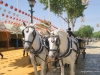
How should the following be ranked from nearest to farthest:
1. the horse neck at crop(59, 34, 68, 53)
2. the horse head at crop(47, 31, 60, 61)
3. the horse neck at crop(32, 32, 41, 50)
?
1. the horse head at crop(47, 31, 60, 61)
2. the horse neck at crop(59, 34, 68, 53)
3. the horse neck at crop(32, 32, 41, 50)

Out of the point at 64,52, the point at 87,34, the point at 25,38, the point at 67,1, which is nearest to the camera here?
the point at 25,38

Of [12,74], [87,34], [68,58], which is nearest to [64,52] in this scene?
[68,58]

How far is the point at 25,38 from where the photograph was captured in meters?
5.55

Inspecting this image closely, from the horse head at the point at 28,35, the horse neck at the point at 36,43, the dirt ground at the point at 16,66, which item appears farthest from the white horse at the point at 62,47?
the dirt ground at the point at 16,66

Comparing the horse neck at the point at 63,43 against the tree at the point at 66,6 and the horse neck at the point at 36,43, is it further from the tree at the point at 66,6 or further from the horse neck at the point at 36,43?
the tree at the point at 66,6

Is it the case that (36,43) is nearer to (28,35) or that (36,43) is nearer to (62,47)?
(28,35)

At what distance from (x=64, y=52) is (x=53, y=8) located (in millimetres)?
26069

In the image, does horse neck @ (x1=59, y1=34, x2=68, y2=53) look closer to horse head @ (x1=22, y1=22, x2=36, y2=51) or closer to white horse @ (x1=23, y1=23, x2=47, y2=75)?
white horse @ (x1=23, y1=23, x2=47, y2=75)

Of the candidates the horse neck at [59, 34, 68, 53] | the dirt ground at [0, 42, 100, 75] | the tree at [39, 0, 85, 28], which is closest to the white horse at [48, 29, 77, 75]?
the horse neck at [59, 34, 68, 53]

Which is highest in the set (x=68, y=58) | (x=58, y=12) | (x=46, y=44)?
(x=58, y=12)

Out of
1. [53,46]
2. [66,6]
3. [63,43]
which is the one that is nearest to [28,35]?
[53,46]

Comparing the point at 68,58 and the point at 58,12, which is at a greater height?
the point at 58,12

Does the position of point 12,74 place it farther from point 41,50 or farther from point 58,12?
point 58,12

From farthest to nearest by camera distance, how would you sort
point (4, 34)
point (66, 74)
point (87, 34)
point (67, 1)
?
point (87, 34) → point (67, 1) → point (4, 34) → point (66, 74)
